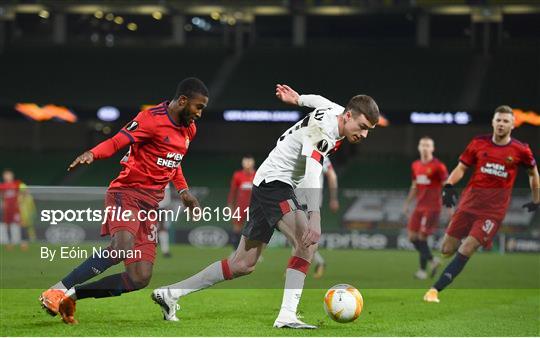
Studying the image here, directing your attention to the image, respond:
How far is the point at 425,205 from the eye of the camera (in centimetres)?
1502

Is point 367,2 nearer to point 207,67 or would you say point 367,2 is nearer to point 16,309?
point 207,67

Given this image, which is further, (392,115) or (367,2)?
(367,2)

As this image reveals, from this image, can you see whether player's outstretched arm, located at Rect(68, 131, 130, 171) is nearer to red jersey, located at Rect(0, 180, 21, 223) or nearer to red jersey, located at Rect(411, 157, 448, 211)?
red jersey, located at Rect(0, 180, 21, 223)

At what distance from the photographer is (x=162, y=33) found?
125 ft

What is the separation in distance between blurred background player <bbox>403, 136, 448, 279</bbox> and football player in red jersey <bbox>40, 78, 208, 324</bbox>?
6340 millimetres

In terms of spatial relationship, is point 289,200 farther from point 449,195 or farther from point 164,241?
point 164,241

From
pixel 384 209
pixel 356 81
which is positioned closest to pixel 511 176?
pixel 384 209

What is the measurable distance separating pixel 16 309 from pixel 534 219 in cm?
1007

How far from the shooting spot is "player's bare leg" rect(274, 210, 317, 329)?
870cm

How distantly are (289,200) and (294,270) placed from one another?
2.16 ft

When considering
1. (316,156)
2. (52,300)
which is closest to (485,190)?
(316,156)

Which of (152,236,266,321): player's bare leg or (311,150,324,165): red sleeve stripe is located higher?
(311,150,324,165): red sleeve stripe

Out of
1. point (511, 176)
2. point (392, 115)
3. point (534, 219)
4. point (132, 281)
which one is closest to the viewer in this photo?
point (132, 281)
